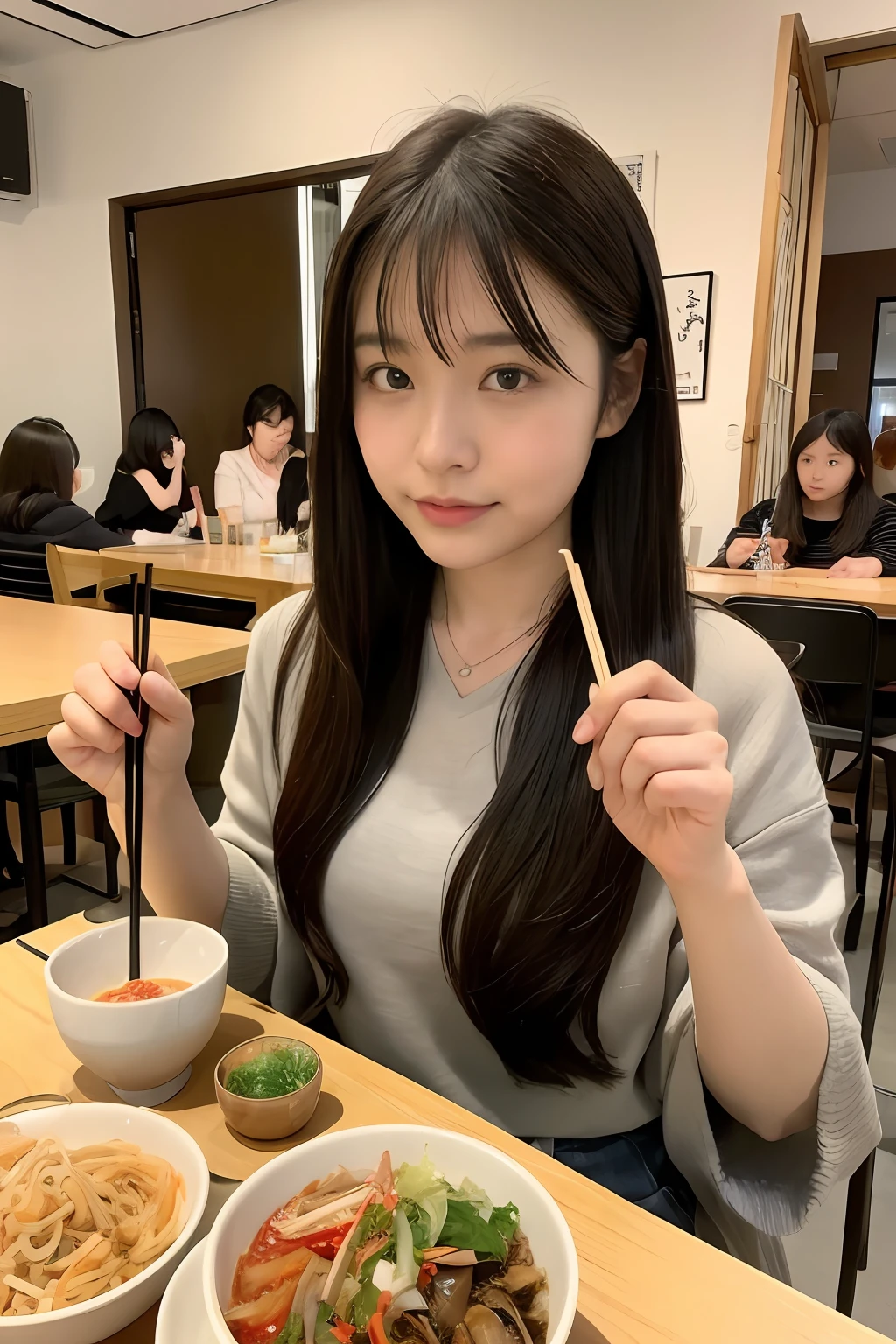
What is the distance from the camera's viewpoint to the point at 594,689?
1.86 feet

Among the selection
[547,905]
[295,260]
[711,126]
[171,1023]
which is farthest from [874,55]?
[171,1023]

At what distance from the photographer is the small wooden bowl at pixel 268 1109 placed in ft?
1.89

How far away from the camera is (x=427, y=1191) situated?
0.48 meters

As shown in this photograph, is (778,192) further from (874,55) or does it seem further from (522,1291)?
(522,1291)

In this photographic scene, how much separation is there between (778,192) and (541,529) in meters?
3.00

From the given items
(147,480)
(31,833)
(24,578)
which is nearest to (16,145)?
(147,480)

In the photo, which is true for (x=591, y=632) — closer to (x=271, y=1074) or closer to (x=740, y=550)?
(x=271, y=1074)

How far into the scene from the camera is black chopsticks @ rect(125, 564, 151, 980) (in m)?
0.68

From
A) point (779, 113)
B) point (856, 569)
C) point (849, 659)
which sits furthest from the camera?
point (856, 569)

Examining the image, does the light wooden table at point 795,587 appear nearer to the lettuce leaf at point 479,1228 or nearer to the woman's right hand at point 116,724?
the woman's right hand at point 116,724

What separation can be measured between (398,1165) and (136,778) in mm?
348


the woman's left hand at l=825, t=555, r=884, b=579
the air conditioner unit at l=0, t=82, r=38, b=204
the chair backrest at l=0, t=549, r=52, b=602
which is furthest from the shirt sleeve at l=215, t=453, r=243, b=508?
the woman's left hand at l=825, t=555, r=884, b=579

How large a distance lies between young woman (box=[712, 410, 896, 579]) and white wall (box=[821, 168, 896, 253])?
3195 mm

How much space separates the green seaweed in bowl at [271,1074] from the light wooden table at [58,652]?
1.01 m
